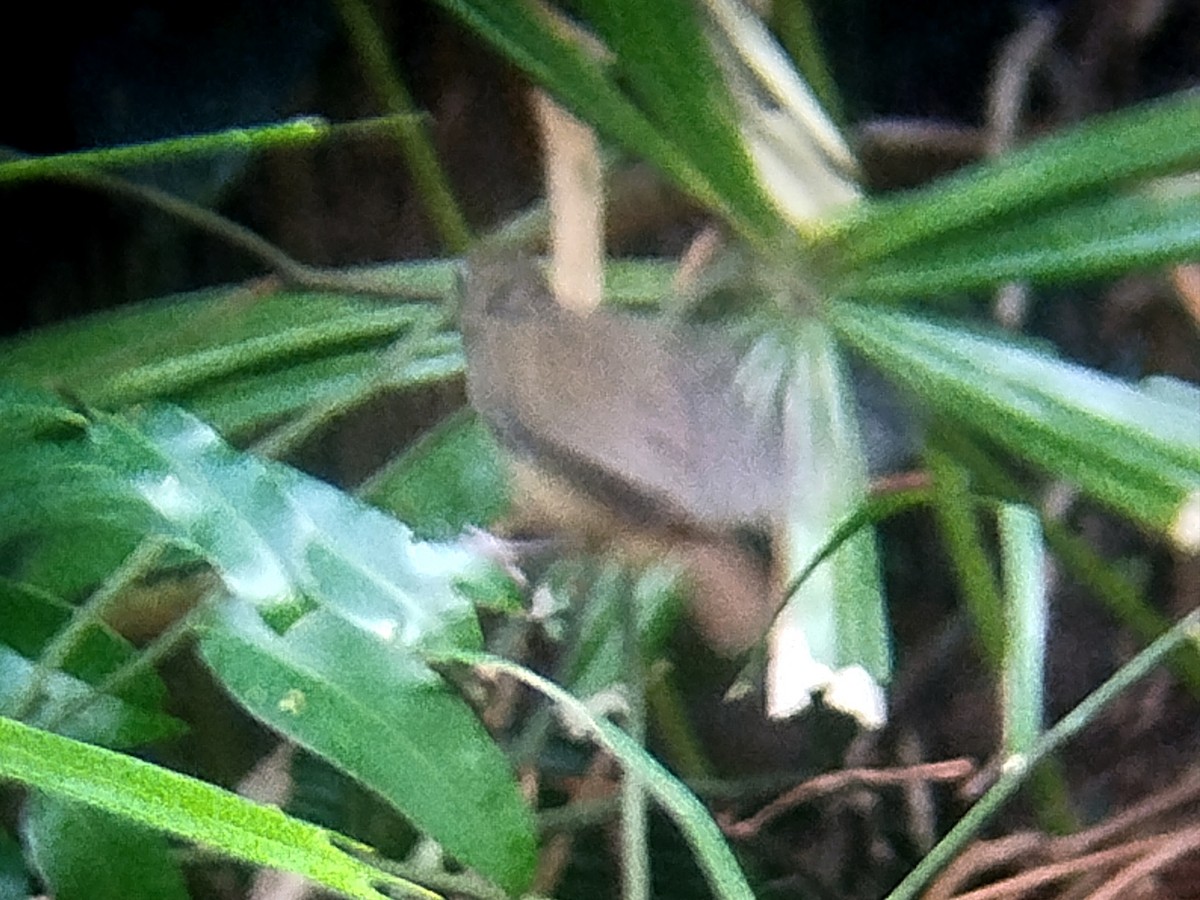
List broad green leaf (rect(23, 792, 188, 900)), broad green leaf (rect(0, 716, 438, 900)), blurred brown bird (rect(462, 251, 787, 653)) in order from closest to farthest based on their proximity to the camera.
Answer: broad green leaf (rect(0, 716, 438, 900)) → broad green leaf (rect(23, 792, 188, 900)) → blurred brown bird (rect(462, 251, 787, 653))

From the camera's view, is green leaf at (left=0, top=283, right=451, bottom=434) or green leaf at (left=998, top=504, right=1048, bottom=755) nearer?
green leaf at (left=998, top=504, right=1048, bottom=755)

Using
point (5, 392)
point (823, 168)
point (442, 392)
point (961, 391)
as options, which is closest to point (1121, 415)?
point (961, 391)

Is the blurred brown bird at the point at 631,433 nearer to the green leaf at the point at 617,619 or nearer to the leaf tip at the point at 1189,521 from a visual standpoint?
the green leaf at the point at 617,619

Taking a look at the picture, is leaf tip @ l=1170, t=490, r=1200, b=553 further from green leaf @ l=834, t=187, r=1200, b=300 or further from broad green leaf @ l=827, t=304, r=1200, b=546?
green leaf @ l=834, t=187, r=1200, b=300

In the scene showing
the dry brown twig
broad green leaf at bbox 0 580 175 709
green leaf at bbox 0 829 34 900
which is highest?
broad green leaf at bbox 0 580 175 709

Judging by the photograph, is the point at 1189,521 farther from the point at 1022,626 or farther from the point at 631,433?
the point at 631,433

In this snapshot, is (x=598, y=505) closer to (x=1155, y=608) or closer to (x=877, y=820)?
(x=877, y=820)

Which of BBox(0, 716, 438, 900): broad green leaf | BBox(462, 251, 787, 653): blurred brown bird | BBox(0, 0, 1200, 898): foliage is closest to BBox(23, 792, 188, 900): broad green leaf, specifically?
BBox(0, 0, 1200, 898): foliage
